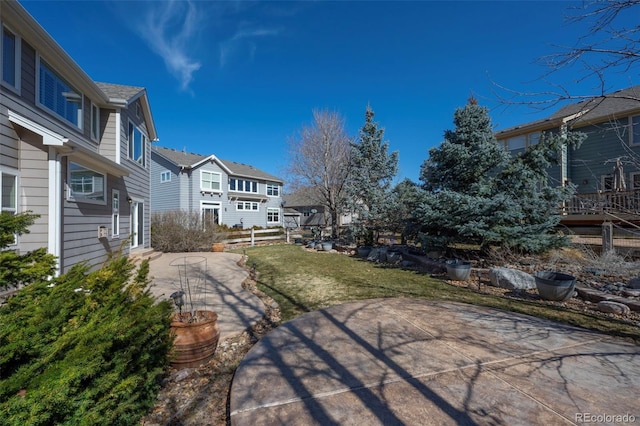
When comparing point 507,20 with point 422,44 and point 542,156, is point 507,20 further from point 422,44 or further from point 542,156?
point 422,44

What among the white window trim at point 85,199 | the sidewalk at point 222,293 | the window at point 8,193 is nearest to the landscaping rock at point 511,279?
the sidewalk at point 222,293

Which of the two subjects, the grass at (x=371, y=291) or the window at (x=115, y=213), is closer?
the grass at (x=371, y=291)

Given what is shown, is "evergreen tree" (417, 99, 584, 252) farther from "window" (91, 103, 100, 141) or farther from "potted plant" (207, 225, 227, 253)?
"window" (91, 103, 100, 141)

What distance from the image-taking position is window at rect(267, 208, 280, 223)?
29872mm

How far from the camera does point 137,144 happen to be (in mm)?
11070

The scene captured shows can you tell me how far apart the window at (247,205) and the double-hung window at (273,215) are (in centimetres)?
226

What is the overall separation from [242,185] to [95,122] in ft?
60.0

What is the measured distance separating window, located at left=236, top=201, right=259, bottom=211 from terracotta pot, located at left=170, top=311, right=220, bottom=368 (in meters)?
23.5

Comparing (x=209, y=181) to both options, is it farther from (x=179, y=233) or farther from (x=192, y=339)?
(x=192, y=339)

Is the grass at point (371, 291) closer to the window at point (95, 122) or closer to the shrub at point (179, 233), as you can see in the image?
the shrub at point (179, 233)

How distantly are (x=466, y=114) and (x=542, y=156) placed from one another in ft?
8.63

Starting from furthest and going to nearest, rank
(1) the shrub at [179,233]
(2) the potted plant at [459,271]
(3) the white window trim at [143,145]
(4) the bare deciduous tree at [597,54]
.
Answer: (1) the shrub at [179,233] < (3) the white window trim at [143,145] < (2) the potted plant at [459,271] < (4) the bare deciduous tree at [597,54]

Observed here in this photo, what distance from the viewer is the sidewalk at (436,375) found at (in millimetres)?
2092

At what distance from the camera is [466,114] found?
916cm
